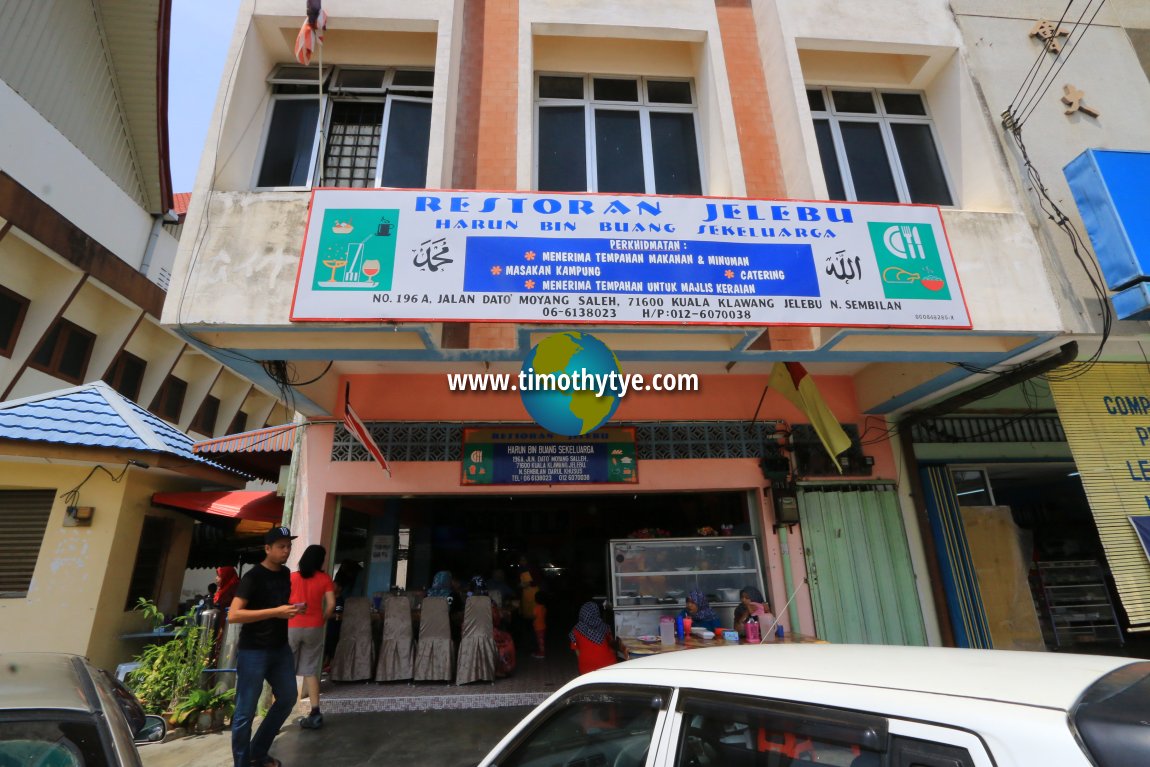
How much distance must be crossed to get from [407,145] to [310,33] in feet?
4.47

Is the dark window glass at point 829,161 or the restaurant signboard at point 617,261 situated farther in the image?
the dark window glass at point 829,161

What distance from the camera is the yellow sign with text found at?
573 centimetres

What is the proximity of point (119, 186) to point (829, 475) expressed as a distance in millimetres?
20018

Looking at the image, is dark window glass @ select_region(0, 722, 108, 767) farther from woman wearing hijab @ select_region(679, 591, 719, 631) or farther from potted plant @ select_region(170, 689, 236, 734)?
woman wearing hijab @ select_region(679, 591, 719, 631)

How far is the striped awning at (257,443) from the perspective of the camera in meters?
7.27

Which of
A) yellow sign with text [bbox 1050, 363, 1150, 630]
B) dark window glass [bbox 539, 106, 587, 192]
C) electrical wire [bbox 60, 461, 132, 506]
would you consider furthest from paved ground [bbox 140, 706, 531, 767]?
yellow sign with text [bbox 1050, 363, 1150, 630]

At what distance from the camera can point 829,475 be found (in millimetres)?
7055

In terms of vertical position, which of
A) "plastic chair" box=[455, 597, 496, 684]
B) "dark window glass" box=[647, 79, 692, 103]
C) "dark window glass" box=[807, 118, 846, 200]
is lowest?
"plastic chair" box=[455, 597, 496, 684]

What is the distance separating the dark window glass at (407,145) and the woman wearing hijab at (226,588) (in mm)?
6289

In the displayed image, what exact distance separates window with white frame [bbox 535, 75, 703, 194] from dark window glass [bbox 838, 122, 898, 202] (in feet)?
6.46

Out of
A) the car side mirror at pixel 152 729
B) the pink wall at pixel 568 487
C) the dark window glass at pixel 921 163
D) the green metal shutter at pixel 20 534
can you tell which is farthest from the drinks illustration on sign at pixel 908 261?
the green metal shutter at pixel 20 534

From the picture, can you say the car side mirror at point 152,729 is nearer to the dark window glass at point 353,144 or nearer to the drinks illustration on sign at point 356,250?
the drinks illustration on sign at point 356,250

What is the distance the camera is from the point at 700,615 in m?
6.21

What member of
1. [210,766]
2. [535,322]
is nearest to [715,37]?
[535,322]
